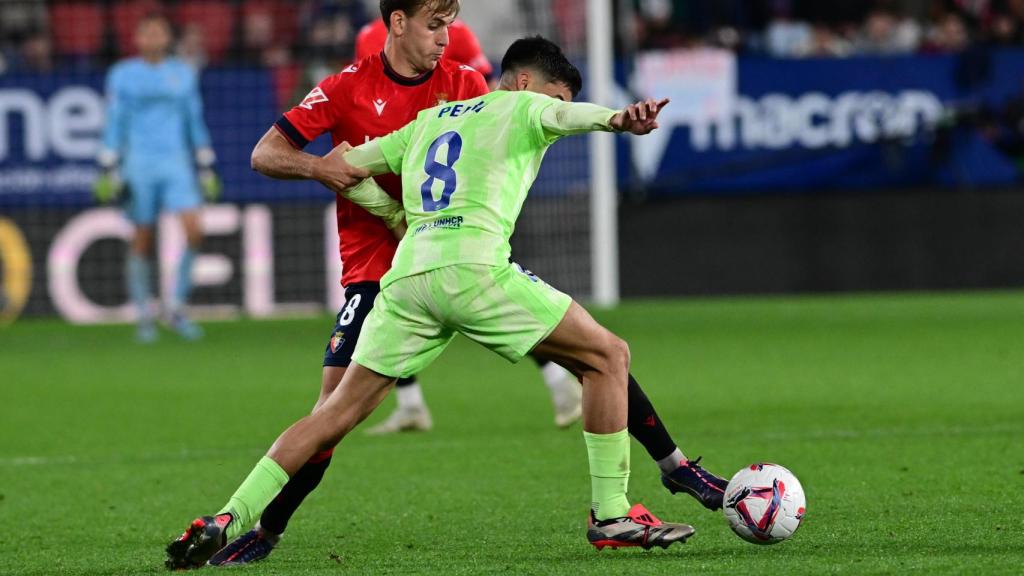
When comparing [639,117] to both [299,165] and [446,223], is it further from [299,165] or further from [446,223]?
[299,165]

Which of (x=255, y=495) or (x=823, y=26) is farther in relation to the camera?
(x=823, y=26)

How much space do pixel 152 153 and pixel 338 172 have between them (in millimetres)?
9277

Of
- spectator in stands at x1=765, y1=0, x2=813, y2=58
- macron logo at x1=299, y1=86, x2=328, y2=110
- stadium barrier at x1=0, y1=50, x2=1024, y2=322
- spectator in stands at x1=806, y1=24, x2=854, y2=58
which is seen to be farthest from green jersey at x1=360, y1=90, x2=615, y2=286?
spectator in stands at x1=765, y1=0, x2=813, y2=58

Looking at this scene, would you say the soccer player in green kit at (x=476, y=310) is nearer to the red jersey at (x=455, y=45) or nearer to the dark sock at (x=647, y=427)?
the dark sock at (x=647, y=427)

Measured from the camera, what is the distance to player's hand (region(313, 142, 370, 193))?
531 cm

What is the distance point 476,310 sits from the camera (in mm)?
5027

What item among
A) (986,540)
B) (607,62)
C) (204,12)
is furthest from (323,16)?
(986,540)

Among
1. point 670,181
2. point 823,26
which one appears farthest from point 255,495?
point 823,26

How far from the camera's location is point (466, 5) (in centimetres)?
1719

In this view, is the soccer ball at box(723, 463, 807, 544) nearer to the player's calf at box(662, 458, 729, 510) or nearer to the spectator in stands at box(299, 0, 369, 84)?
the player's calf at box(662, 458, 729, 510)

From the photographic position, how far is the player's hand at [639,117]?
4688mm

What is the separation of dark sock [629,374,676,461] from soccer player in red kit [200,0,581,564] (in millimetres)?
877

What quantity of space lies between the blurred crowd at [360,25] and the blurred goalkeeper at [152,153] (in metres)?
2.05

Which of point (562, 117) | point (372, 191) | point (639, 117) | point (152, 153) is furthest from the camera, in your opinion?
point (152, 153)
